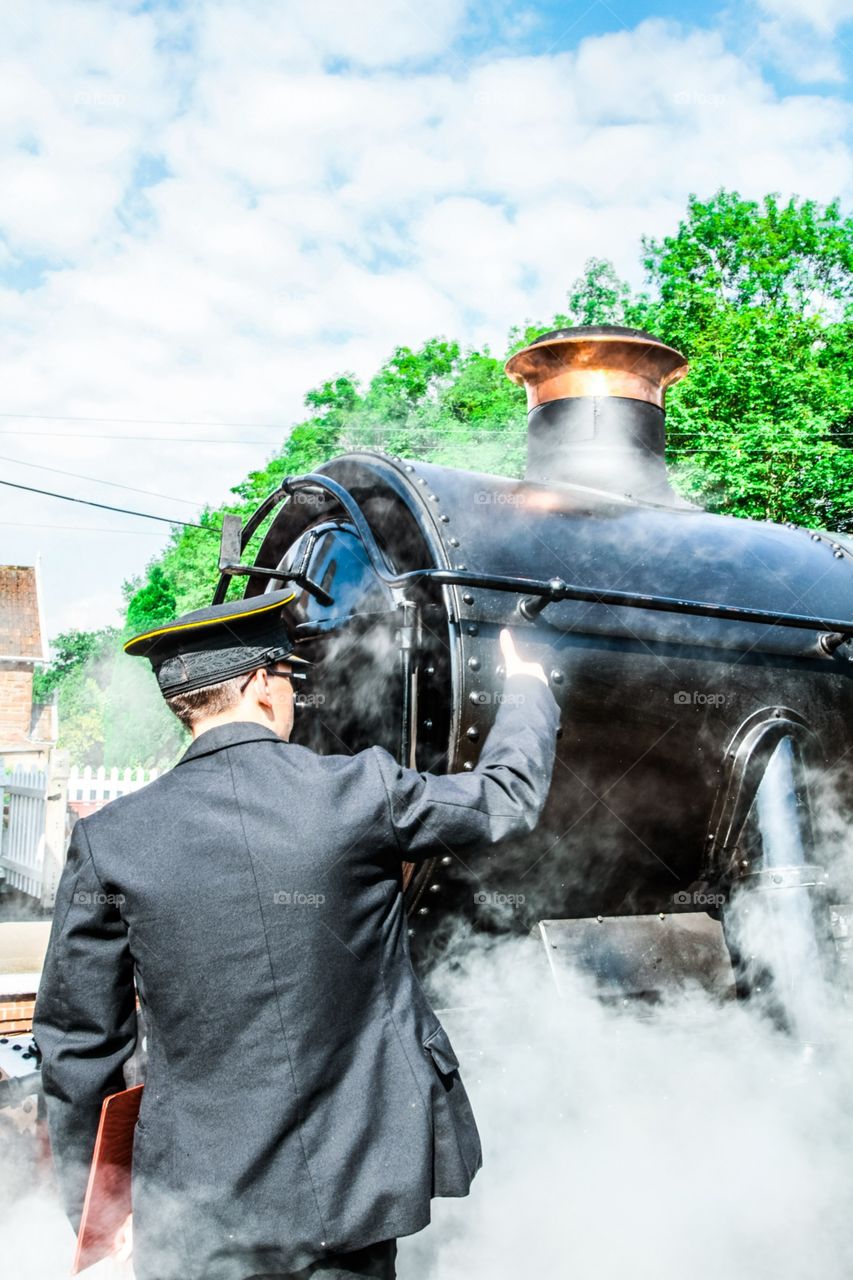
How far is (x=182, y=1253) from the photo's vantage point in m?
1.51

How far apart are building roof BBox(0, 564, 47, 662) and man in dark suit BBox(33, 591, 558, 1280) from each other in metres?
24.4

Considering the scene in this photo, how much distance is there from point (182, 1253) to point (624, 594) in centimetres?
179

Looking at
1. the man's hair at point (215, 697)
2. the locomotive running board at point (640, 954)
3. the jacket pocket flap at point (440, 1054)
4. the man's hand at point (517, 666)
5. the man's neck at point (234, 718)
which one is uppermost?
the man's hand at point (517, 666)

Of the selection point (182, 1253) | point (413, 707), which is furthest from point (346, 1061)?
point (413, 707)

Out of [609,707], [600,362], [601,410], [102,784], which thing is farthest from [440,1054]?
[102,784]

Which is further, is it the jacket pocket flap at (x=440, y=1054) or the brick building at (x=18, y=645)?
the brick building at (x=18, y=645)

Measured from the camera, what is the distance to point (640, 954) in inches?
109

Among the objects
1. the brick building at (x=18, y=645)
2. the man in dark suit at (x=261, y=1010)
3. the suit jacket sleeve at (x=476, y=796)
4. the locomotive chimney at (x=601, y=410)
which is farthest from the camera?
the brick building at (x=18, y=645)

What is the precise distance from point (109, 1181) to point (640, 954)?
160cm

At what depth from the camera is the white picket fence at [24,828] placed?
8750 mm

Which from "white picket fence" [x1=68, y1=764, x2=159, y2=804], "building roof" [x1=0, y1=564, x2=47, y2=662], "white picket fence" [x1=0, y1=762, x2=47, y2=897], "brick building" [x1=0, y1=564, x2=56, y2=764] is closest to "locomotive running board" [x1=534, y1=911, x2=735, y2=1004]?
"white picket fence" [x1=0, y1=762, x2=47, y2=897]

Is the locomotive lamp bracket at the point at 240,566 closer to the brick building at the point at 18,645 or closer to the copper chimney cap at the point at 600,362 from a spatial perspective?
the copper chimney cap at the point at 600,362

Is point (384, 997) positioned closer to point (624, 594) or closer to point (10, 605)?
point (624, 594)

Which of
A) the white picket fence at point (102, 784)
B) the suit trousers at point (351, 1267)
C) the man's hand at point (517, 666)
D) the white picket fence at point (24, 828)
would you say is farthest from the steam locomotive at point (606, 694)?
the white picket fence at point (102, 784)
